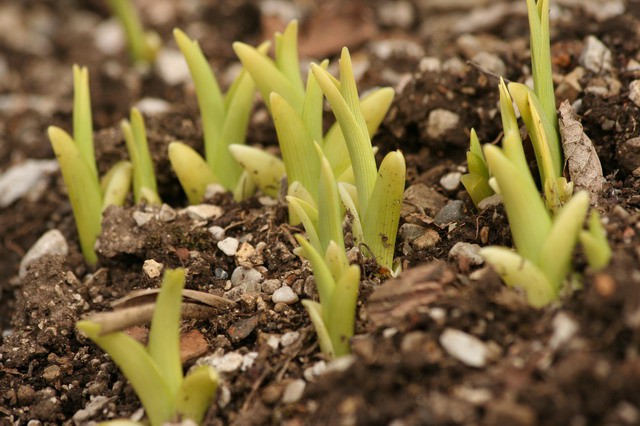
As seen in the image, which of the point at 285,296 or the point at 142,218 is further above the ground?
the point at 142,218

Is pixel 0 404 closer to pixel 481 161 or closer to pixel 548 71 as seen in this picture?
pixel 481 161

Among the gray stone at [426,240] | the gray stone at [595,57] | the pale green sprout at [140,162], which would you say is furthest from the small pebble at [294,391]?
the gray stone at [595,57]

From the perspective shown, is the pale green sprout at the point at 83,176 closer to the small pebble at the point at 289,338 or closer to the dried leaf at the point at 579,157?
the small pebble at the point at 289,338

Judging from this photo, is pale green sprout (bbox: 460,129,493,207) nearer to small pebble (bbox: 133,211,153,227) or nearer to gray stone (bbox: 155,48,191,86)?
small pebble (bbox: 133,211,153,227)

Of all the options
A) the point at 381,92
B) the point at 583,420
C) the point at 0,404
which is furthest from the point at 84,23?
the point at 583,420

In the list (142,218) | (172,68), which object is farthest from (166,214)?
A: (172,68)

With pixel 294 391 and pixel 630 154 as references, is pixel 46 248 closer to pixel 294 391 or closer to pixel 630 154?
pixel 294 391

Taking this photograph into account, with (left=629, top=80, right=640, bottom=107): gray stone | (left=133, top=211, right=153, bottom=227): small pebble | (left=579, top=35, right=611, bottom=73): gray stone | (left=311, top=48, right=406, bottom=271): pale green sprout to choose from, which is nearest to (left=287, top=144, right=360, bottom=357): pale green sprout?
(left=311, top=48, right=406, bottom=271): pale green sprout
